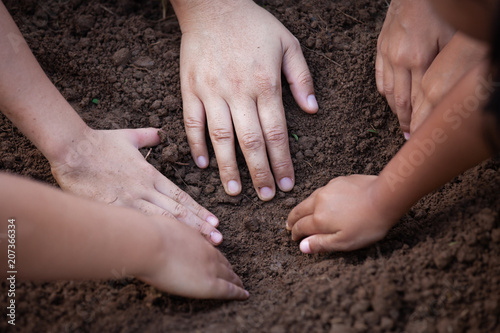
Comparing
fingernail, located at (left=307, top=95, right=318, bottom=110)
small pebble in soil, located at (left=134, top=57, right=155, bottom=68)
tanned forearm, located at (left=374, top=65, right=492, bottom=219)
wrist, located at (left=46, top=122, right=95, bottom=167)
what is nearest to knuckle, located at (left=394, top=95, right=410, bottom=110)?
fingernail, located at (left=307, top=95, right=318, bottom=110)

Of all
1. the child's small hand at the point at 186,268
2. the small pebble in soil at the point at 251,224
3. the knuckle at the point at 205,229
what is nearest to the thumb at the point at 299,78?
the small pebble in soil at the point at 251,224

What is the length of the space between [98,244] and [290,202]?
788 millimetres

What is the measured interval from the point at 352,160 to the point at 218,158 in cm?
55

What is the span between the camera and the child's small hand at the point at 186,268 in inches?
49.7

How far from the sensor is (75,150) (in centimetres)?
161

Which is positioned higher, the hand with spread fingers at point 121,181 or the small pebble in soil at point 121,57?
the small pebble in soil at point 121,57

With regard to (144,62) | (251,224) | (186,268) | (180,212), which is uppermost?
(144,62)

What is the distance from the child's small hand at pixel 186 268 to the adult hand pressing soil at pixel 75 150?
228 millimetres

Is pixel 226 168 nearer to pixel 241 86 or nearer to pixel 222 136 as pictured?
pixel 222 136

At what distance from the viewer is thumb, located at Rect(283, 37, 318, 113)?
1842 millimetres

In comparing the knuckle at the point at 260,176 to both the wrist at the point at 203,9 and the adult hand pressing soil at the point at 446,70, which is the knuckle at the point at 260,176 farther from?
the wrist at the point at 203,9

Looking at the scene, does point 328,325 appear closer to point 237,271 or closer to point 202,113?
point 237,271

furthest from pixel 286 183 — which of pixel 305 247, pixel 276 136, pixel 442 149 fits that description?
pixel 442 149

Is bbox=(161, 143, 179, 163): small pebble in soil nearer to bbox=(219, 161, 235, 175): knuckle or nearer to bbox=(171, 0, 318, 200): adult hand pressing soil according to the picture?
bbox=(171, 0, 318, 200): adult hand pressing soil
